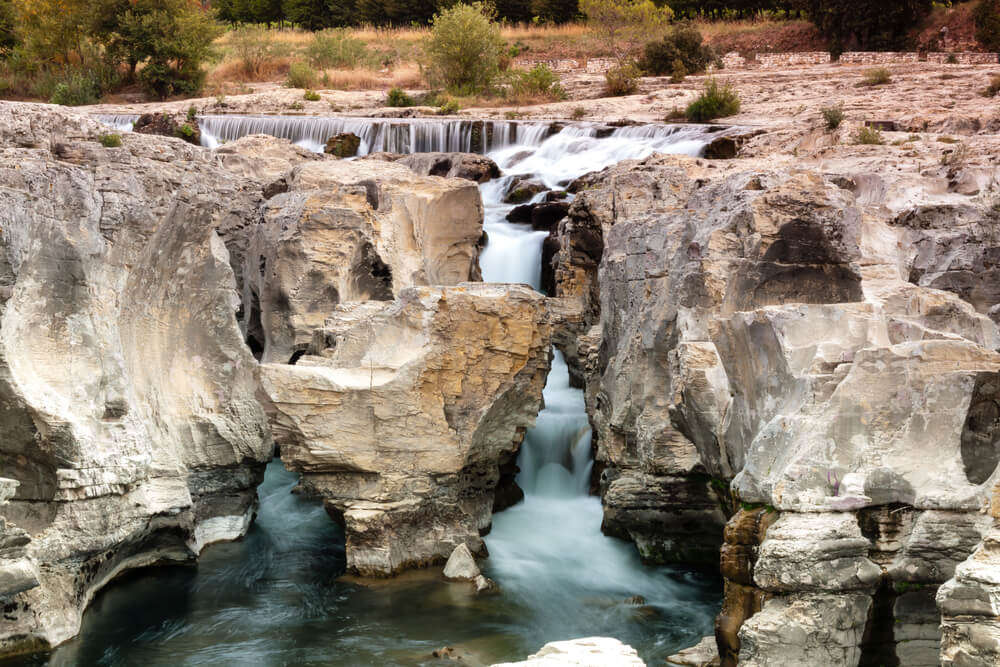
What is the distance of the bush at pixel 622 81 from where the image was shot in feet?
85.6

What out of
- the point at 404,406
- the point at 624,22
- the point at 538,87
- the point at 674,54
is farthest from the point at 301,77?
the point at 404,406

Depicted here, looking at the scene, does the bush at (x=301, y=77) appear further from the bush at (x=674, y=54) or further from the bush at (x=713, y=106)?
the bush at (x=713, y=106)

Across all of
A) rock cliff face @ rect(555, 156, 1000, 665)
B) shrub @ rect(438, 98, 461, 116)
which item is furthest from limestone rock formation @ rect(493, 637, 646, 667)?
shrub @ rect(438, 98, 461, 116)

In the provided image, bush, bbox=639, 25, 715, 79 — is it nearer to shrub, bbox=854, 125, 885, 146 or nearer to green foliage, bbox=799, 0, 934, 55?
green foliage, bbox=799, 0, 934, 55

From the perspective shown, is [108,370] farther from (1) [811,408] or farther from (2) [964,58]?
(2) [964,58]

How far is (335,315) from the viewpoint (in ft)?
34.5

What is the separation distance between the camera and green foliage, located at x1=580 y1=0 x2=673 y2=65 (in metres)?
33.9

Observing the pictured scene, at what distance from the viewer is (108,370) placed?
927cm

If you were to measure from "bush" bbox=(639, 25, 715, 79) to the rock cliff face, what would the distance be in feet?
58.3

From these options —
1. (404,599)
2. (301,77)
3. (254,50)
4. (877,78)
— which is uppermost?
(254,50)

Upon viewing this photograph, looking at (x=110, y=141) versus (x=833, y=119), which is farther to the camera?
(x=833, y=119)

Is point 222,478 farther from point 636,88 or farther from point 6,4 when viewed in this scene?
point 6,4

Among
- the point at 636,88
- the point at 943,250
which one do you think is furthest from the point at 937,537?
the point at 636,88

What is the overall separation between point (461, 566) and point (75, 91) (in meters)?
23.0
